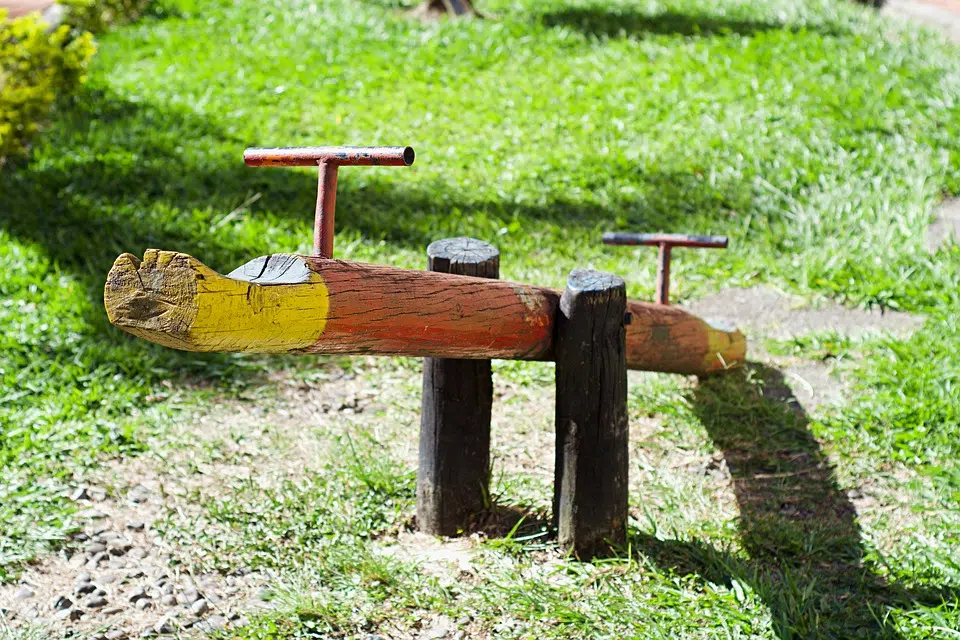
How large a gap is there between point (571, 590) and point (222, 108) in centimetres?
507

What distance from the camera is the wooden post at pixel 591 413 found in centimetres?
305

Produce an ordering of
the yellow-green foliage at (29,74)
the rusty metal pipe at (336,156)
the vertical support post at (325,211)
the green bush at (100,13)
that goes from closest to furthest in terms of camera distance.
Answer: the rusty metal pipe at (336,156) < the vertical support post at (325,211) < the yellow-green foliage at (29,74) < the green bush at (100,13)

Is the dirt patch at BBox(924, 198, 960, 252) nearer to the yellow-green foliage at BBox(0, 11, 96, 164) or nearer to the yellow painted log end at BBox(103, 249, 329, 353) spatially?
the yellow painted log end at BBox(103, 249, 329, 353)

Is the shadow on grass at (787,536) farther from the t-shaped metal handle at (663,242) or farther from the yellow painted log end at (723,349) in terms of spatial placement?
the t-shaped metal handle at (663,242)

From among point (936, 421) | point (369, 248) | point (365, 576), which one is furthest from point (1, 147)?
point (936, 421)

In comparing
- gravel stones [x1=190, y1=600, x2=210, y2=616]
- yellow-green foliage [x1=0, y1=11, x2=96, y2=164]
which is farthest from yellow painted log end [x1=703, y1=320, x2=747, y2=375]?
yellow-green foliage [x1=0, y1=11, x2=96, y2=164]

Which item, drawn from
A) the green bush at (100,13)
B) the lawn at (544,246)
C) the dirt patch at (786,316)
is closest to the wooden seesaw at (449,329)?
the lawn at (544,246)

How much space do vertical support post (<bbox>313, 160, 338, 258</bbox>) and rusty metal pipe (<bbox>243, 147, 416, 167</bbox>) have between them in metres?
0.02

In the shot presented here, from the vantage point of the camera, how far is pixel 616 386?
3117 mm

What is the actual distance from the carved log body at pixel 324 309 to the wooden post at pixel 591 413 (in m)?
0.09

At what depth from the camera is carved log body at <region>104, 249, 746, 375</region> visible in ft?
6.90

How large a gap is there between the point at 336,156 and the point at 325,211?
14 centimetres

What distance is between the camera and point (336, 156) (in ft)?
8.40

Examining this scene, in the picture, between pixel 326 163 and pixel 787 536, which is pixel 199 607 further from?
pixel 787 536
